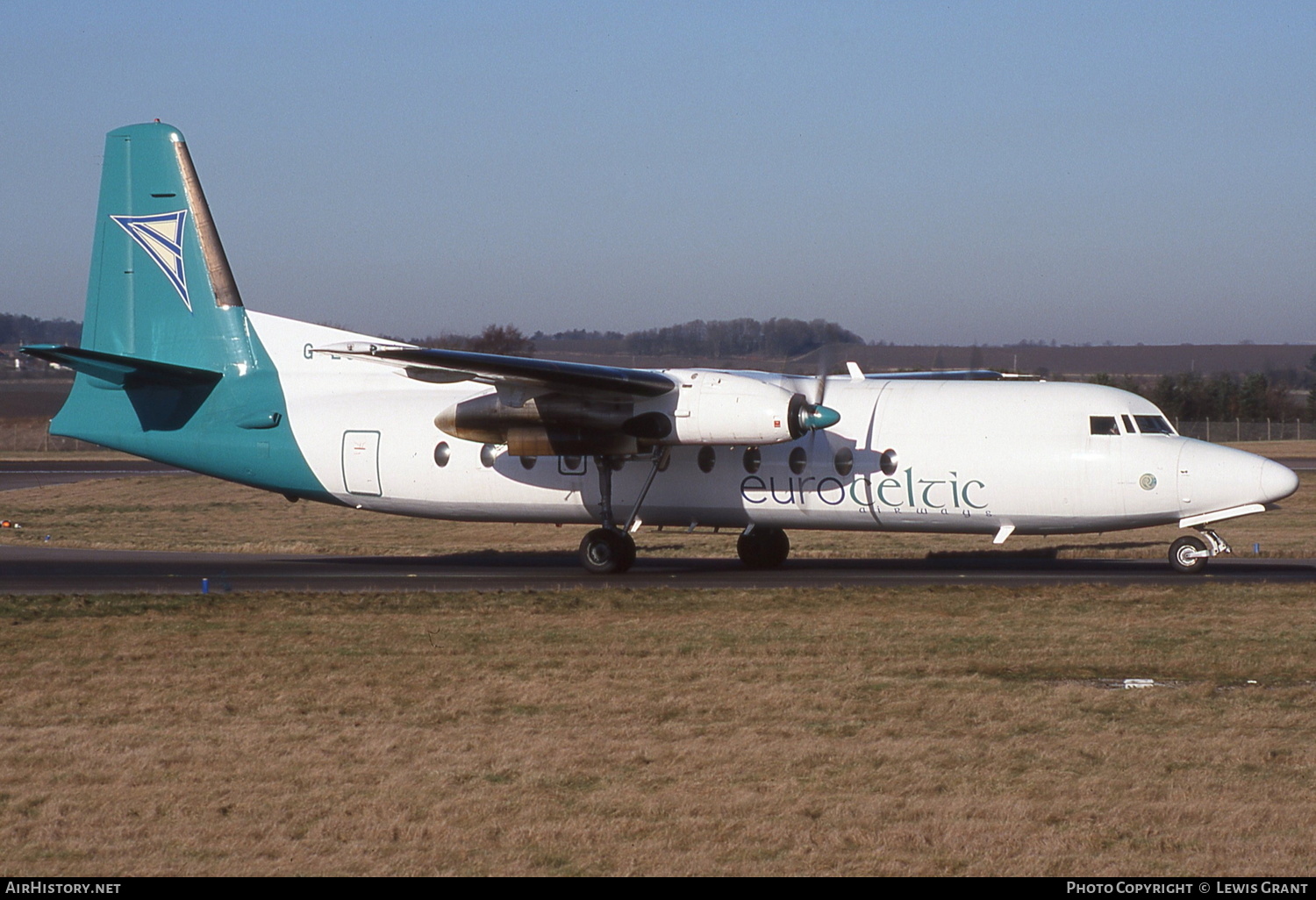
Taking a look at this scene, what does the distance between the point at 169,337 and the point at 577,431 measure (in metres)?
7.72

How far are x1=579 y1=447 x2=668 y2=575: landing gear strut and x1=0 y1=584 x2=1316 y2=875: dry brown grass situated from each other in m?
4.36

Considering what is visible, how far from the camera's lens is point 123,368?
69.3ft

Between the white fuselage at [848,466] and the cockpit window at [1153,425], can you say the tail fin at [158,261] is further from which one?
the cockpit window at [1153,425]

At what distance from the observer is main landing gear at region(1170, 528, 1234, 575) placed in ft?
62.1

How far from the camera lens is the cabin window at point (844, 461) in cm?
1952

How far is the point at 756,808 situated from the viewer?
25.0 feet

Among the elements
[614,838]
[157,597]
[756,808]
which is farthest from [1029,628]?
[157,597]

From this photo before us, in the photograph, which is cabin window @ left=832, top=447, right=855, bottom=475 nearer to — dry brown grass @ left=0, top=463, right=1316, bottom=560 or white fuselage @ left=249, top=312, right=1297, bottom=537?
white fuselage @ left=249, top=312, right=1297, bottom=537

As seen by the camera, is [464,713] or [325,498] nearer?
[464,713]

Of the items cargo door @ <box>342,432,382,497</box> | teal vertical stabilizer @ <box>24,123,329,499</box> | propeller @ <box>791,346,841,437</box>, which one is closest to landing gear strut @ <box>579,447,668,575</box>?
propeller @ <box>791,346,841,437</box>

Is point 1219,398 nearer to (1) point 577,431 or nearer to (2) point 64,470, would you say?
(2) point 64,470

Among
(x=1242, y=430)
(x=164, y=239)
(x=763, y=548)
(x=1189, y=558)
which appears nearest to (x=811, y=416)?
(x=763, y=548)

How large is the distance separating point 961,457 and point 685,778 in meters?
11.6
